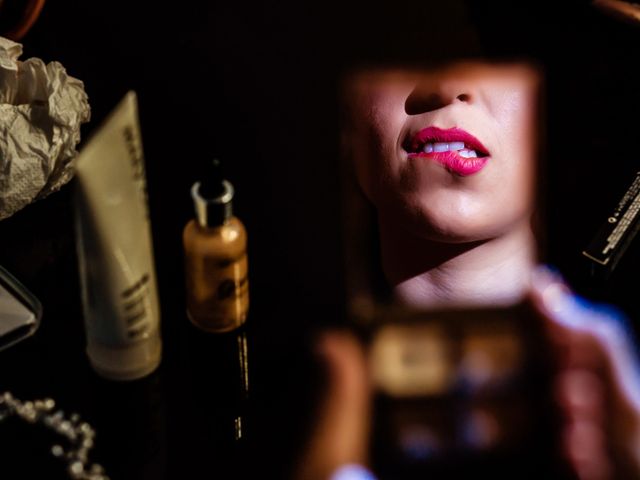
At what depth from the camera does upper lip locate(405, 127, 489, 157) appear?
65cm

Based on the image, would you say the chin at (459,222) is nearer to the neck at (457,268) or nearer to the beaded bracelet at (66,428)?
the neck at (457,268)

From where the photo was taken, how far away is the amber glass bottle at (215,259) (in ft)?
1.90

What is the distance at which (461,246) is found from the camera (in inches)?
26.4

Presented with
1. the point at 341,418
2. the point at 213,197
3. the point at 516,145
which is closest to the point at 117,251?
the point at 213,197

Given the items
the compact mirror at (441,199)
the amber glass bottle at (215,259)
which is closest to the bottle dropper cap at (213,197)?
the amber glass bottle at (215,259)

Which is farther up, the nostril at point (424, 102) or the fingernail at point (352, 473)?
the nostril at point (424, 102)

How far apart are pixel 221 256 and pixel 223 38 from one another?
370 mm

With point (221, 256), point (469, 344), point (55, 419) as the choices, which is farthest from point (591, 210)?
Answer: point (55, 419)

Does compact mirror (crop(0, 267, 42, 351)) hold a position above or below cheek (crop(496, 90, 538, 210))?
below

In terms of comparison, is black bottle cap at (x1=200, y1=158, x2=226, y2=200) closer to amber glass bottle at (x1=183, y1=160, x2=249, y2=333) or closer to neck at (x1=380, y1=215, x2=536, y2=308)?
amber glass bottle at (x1=183, y1=160, x2=249, y2=333)

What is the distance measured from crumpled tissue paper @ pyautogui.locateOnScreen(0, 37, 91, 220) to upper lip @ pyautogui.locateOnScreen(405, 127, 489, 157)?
307mm

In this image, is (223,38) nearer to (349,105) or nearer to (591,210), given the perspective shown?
(349,105)

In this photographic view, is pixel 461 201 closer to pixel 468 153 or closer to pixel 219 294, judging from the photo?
pixel 468 153

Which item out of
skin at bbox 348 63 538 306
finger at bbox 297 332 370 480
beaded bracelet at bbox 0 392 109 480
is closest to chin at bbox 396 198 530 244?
skin at bbox 348 63 538 306
